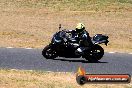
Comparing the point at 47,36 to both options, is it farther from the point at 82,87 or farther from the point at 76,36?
the point at 82,87

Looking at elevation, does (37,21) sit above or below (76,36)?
below

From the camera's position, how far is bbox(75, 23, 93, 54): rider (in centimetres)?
2038

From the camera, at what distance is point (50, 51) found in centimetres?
2053

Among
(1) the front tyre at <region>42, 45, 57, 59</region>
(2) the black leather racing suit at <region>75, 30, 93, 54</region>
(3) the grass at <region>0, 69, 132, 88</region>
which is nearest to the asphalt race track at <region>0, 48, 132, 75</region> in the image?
(1) the front tyre at <region>42, 45, 57, 59</region>

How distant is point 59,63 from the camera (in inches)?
784

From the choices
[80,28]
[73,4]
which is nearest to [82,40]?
[80,28]

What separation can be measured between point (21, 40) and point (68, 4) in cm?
1431

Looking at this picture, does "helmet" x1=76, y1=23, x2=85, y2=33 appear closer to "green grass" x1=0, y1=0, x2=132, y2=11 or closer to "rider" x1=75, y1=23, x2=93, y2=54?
"rider" x1=75, y1=23, x2=93, y2=54

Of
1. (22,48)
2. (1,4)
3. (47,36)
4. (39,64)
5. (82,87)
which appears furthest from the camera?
(1,4)

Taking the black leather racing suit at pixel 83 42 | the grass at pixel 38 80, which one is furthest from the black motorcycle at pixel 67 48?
the grass at pixel 38 80

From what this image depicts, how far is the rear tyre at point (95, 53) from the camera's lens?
2061cm

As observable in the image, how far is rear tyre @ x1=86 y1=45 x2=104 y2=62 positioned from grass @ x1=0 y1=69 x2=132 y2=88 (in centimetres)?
285

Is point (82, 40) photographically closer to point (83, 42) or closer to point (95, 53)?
point (83, 42)

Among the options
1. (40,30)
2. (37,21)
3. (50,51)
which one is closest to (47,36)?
(40,30)
